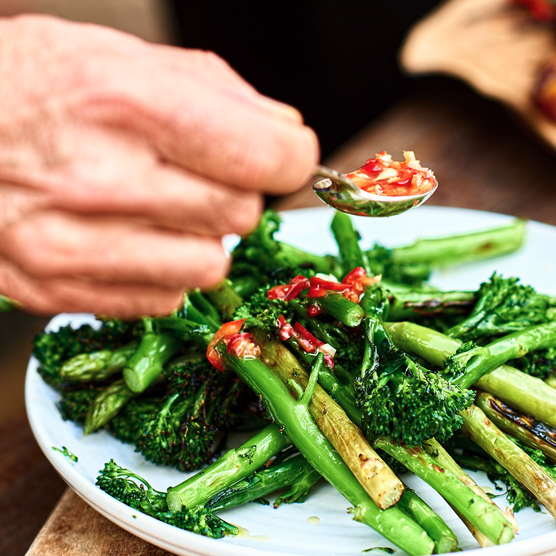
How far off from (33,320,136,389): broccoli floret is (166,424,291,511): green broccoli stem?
30.7 inches

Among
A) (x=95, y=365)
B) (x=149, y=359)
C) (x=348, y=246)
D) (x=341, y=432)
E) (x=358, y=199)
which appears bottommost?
(x=95, y=365)

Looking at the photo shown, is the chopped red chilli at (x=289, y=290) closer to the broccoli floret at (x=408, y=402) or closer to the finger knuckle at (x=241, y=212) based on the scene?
the broccoli floret at (x=408, y=402)

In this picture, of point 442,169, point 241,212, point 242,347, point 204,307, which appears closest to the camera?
point 241,212

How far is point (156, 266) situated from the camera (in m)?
1.16

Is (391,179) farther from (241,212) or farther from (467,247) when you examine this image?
(467,247)

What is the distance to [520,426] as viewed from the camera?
1876mm

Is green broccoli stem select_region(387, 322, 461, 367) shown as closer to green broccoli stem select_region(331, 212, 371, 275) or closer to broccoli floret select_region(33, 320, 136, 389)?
green broccoli stem select_region(331, 212, 371, 275)

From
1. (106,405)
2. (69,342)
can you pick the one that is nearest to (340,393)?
(106,405)

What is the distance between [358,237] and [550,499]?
1.26 metres

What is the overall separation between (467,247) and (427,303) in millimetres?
854

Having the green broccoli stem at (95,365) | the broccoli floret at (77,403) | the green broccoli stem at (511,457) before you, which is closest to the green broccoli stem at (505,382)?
the green broccoli stem at (511,457)

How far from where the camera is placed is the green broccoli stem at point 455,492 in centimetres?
152

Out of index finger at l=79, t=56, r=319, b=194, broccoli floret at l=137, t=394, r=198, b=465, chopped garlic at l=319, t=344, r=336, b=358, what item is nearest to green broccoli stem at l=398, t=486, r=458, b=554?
chopped garlic at l=319, t=344, r=336, b=358

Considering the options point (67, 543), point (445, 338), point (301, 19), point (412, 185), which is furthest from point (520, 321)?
point (301, 19)
